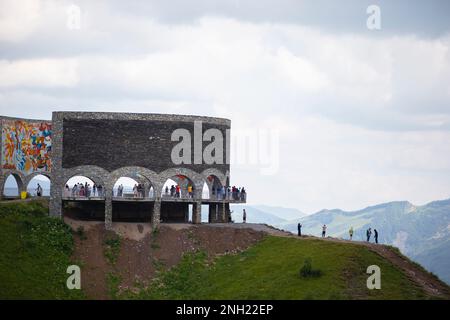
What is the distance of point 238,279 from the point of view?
5291cm

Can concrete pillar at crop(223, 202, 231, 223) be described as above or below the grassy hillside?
above

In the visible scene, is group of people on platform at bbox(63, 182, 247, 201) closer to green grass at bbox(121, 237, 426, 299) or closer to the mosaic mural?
green grass at bbox(121, 237, 426, 299)

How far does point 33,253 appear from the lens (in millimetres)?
54719

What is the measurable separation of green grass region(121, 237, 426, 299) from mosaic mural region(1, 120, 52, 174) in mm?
25506

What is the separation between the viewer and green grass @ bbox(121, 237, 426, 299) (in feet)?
157

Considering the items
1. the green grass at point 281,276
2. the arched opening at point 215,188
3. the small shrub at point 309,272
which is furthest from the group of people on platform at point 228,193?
the small shrub at point 309,272

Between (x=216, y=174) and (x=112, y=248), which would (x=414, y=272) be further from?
(x=112, y=248)

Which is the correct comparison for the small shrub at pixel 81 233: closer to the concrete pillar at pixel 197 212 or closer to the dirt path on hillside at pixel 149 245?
the dirt path on hillside at pixel 149 245

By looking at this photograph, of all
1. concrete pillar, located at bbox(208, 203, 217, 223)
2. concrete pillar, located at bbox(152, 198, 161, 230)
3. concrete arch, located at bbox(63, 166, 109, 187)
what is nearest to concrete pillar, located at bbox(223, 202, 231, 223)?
concrete pillar, located at bbox(208, 203, 217, 223)

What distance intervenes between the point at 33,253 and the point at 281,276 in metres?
→ 16.3

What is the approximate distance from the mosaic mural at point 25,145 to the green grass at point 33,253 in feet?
52.6
